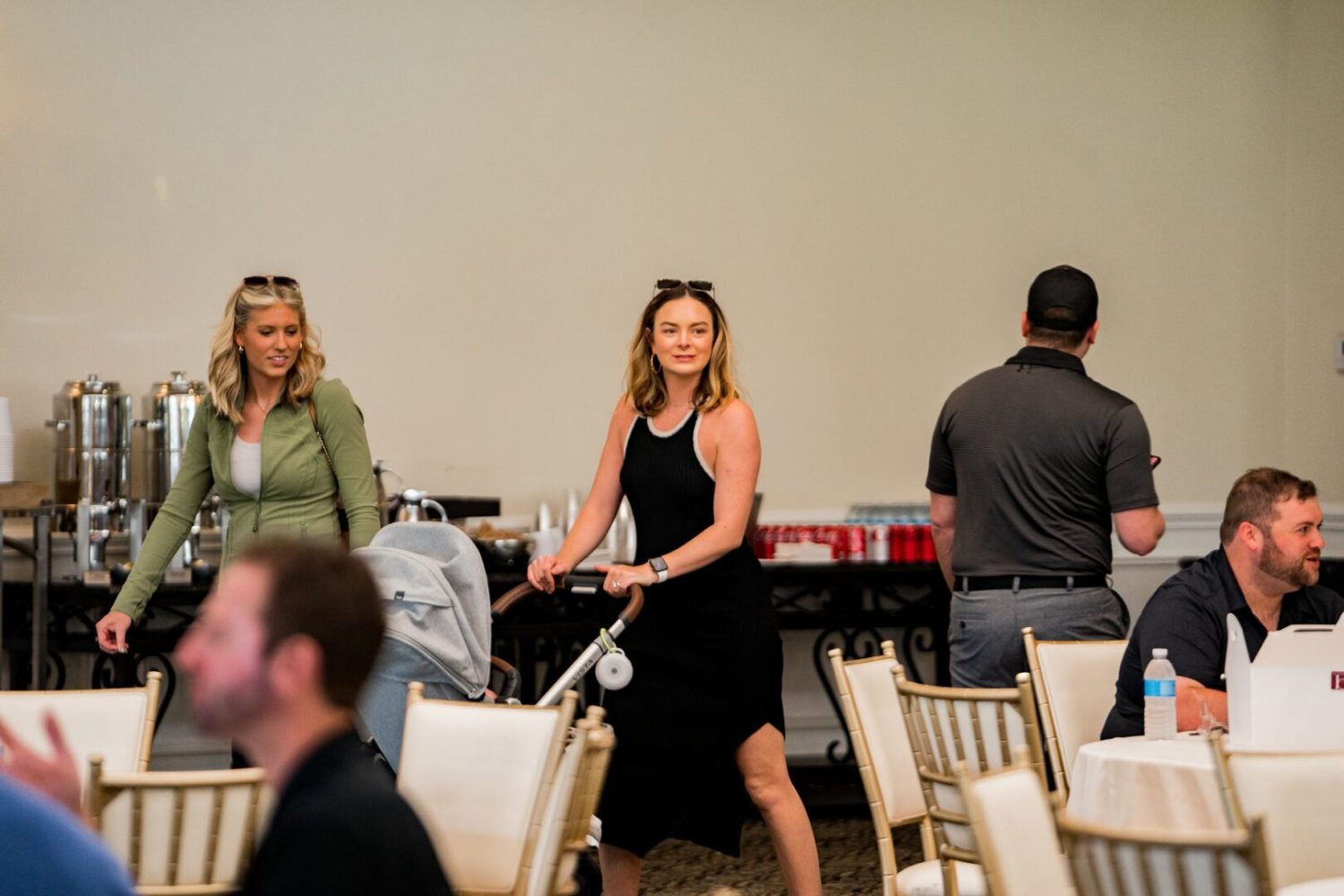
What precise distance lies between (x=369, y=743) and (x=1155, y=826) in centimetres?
180

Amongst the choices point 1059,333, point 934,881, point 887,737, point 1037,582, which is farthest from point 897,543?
point 934,881

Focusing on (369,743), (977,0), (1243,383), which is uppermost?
(977,0)

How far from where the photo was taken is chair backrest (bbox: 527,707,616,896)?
2.53 metres

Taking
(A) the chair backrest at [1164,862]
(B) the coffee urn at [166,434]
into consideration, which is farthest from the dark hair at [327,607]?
(B) the coffee urn at [166,434]

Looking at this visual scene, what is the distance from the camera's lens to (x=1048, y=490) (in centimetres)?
395

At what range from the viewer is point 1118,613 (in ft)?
13.3

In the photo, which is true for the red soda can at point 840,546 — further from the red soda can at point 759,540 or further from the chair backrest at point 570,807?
the chair backrest at point 570,807

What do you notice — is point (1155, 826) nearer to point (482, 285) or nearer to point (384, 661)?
point (384, 661)

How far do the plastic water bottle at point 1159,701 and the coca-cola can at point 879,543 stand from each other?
256 cm

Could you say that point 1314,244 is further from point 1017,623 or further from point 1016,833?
point 1016,833

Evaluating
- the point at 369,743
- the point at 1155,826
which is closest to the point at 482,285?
the point at 369,743

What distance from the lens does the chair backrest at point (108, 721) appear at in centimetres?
299

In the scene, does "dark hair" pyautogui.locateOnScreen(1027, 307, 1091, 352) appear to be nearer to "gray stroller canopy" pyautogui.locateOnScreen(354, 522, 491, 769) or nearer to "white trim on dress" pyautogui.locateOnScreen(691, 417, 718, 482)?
"white trim on dress" pyautogui.locateOnScreen(691, 417, 718, 482)

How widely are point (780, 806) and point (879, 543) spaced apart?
2134 mm
